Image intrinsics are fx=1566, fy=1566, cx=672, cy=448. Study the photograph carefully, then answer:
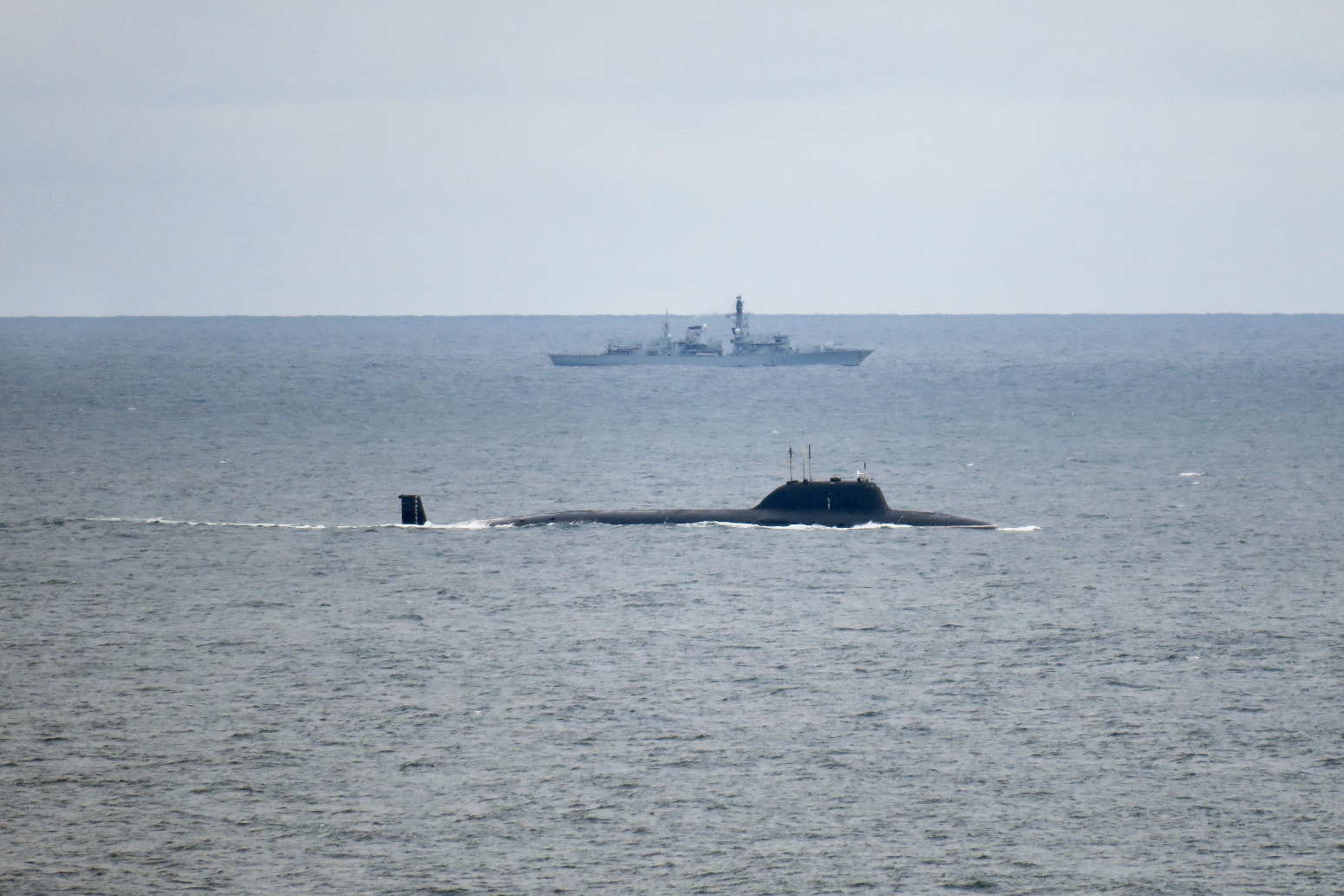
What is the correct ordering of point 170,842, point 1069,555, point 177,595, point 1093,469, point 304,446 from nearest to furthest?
point 170,842, point 177,595, point 1069,555, point 1093,469, point 304,446

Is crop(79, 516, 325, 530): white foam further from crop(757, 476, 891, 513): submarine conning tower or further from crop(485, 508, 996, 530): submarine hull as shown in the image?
crop(757, 476, 891, 513): submarine conning tower

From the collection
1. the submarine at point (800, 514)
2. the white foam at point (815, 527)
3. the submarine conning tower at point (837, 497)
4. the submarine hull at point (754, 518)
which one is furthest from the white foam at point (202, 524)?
the submarine conning tower at point (837, 497)

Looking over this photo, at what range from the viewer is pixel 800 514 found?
72.1 meters

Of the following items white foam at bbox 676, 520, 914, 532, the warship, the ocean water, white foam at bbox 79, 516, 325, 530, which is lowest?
the ocean water

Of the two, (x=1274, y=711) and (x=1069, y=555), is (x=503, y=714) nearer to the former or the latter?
(x=1274, y=711)

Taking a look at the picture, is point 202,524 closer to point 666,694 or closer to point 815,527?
point 815,527

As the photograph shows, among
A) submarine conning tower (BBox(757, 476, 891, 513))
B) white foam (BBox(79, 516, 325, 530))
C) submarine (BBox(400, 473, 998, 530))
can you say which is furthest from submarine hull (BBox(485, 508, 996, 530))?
white foam (BBox(79, 516, 325, 530))

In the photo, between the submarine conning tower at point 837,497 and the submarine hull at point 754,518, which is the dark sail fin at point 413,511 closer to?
the submarine hull at point 754,518

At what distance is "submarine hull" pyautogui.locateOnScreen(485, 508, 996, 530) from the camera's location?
2808 inches

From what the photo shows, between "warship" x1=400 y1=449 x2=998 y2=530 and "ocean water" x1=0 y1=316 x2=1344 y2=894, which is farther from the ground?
"warship" x1=400 y1=449 x2=998 y2=530

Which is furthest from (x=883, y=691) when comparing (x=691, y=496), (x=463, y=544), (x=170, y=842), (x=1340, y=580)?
(x=691, y=496)

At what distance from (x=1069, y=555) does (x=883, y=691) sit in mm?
24684

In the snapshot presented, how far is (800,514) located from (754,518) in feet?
7.57

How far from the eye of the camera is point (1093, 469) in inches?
3893
